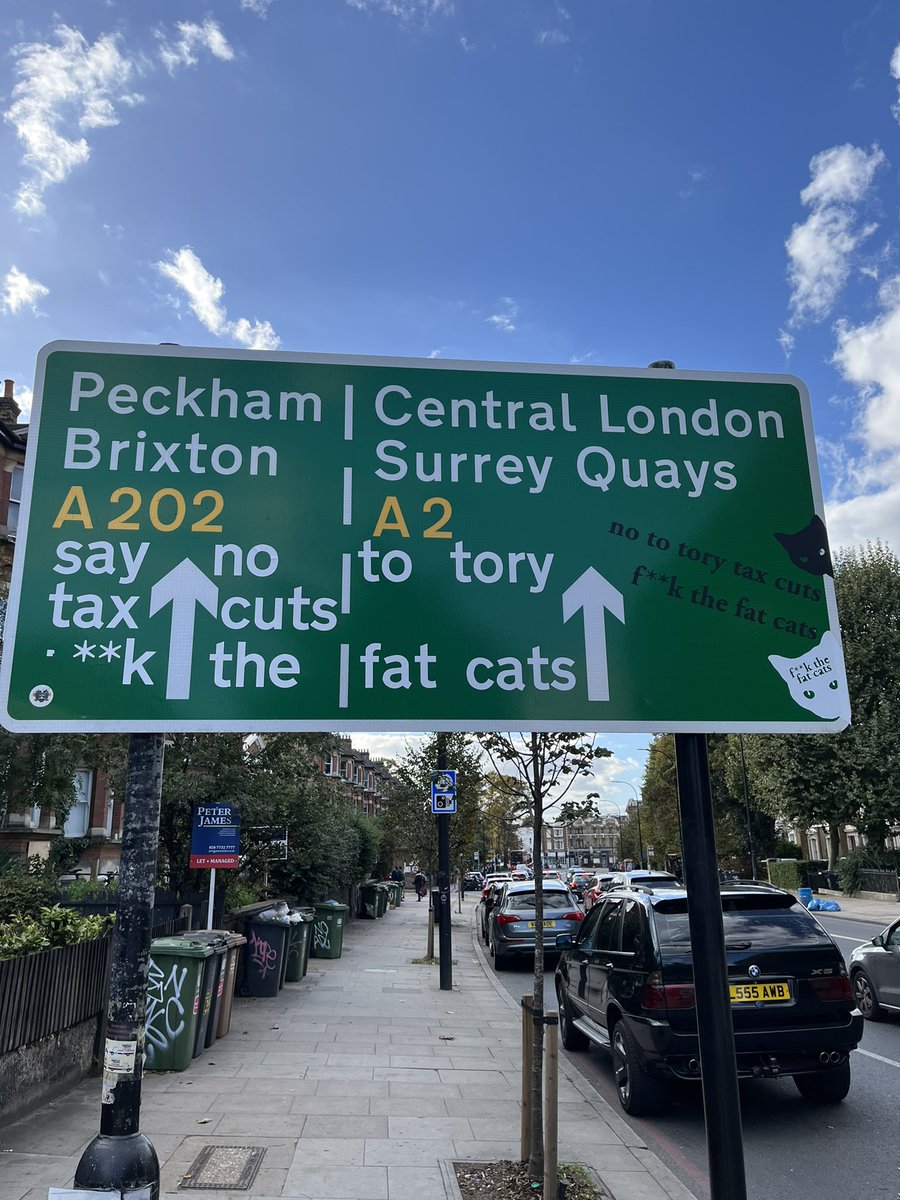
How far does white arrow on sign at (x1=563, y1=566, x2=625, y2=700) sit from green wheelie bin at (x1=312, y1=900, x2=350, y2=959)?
16.5 meters

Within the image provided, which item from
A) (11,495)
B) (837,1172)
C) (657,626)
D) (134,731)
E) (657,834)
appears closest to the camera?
(134,731)

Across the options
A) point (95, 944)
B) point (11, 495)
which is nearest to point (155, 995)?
point (95, 944)

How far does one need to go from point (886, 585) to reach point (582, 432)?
3908 cm

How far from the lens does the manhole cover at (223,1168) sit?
5.30 m

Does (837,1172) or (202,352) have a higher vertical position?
(202,352)

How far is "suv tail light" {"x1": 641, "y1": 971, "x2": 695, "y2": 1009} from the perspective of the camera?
6.85 m

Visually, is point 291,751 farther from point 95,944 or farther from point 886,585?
point 886,585

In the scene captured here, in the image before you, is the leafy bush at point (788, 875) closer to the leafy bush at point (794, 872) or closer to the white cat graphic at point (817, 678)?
the leafy bush at point (794, 872)

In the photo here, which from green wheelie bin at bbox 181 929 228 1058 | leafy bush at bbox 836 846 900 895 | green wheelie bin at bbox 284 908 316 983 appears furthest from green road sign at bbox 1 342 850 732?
leafy bush at bbox 836 846 900 895

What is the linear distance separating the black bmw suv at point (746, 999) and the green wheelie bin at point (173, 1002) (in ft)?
12.6

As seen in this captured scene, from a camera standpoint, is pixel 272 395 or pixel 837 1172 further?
pixel 837 1172

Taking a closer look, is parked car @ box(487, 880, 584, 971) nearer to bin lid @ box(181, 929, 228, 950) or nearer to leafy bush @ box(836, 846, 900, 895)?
bin lid @ box(181, 929, 228, 950)

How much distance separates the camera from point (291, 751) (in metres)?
15.5

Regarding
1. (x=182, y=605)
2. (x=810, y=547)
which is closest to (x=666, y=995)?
(x=810, y=547)
